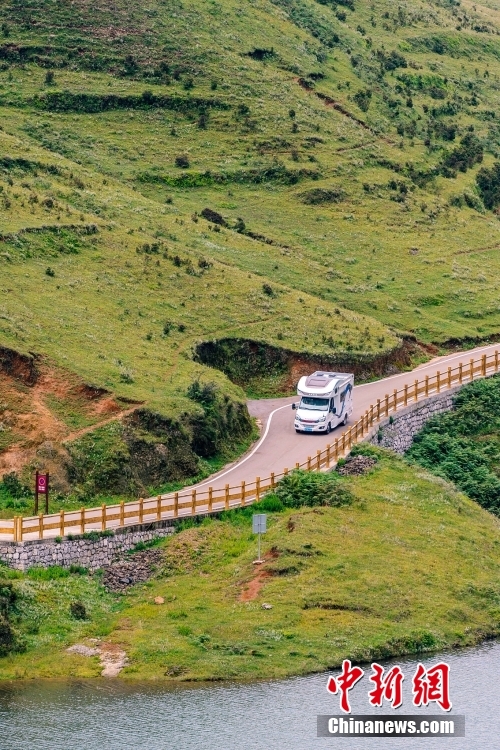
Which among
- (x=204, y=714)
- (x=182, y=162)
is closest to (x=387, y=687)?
(x=204, y=714)

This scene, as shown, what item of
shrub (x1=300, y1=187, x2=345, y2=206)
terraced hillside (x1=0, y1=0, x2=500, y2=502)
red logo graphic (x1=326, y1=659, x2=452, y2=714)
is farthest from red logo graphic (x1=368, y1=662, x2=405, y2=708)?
shrub (x1=300, y1=187, x2=345, y2=206)

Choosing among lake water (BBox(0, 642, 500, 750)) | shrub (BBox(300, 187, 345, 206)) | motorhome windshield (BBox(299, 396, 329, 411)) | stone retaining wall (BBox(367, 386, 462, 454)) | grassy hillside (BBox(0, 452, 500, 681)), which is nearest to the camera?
lake water (BBox(0, 642, 500, 750))

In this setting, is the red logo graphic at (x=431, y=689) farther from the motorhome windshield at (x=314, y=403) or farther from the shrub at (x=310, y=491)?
the motorhome windshield at (x=314, y=403)

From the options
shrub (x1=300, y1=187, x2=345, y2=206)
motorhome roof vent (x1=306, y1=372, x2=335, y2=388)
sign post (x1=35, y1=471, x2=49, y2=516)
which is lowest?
shrub (x1=300, y1=187, x2=345, y2=206)

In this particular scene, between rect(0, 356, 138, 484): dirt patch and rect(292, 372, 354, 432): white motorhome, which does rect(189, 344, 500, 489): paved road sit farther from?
rect(0, 356, 138, 484): dirt patch

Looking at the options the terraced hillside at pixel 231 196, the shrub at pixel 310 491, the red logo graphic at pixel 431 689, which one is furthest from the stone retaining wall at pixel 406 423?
the red logo graphic at pixel 431 689

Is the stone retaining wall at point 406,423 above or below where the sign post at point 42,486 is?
below

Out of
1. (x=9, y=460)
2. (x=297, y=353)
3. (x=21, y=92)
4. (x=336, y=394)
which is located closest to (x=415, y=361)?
(x=297, y=353)
